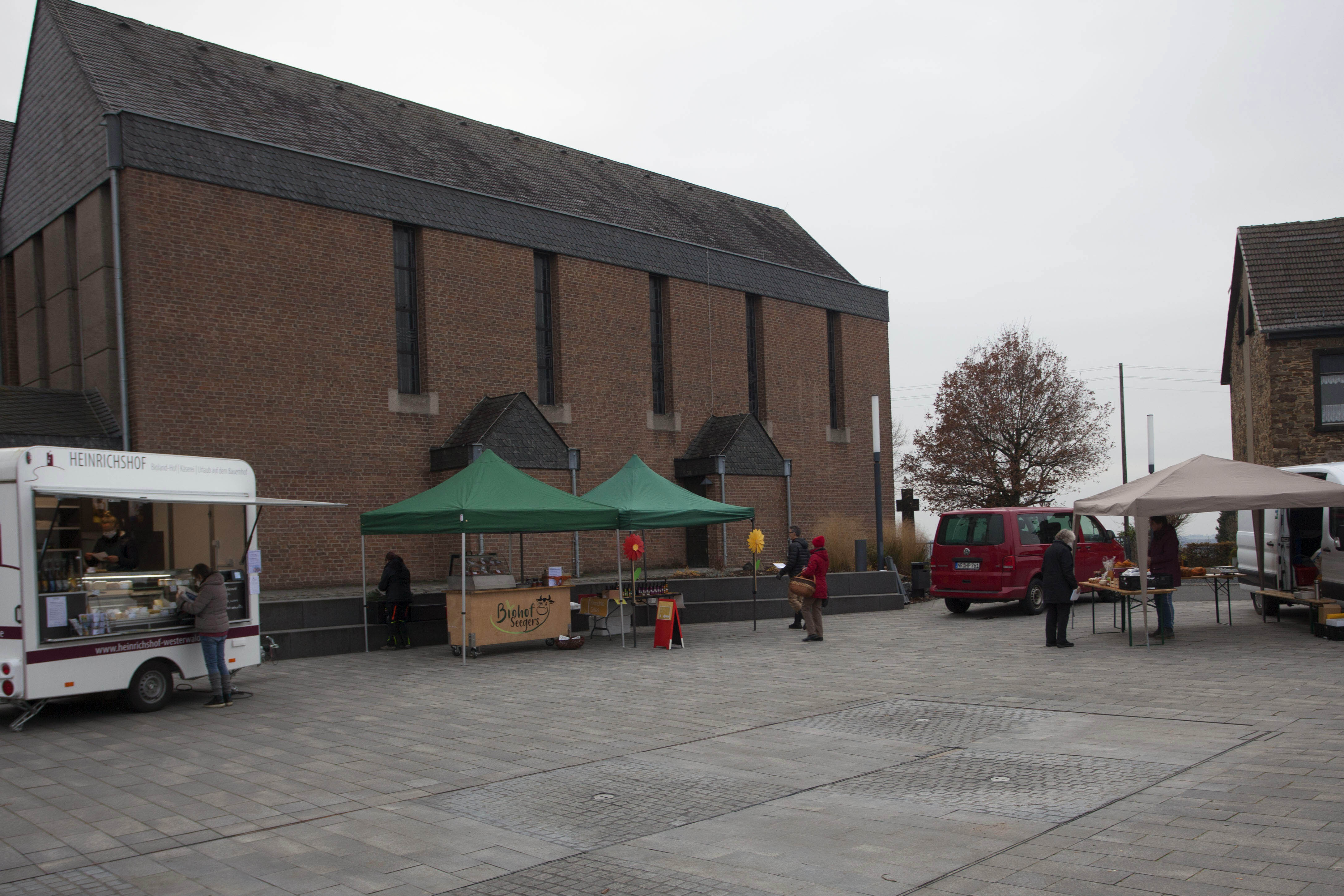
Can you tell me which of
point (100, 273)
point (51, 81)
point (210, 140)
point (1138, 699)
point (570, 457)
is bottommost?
point (1138, 699)

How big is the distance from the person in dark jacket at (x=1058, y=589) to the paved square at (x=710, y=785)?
143 cm

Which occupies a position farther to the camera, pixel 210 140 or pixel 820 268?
pixel 820 268

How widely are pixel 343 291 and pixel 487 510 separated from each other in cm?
907

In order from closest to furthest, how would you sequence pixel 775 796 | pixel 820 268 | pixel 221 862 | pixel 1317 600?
pixel 221 862, pixel 775 796, pixel 1317 600, pixel 820 268

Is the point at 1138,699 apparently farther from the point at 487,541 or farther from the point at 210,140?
the point at 210,140

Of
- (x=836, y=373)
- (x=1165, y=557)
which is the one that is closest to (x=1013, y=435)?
(x=836, y=373)

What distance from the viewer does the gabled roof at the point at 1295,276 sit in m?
23.8

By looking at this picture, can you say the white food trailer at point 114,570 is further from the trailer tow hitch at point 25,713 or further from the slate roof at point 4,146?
the slate roof at point 4,146

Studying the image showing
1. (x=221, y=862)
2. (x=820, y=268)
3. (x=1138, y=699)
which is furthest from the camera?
(x=820, y=268)

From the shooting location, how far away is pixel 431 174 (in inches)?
939

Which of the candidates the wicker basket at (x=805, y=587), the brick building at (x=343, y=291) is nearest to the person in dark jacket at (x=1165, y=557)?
the wicker basket at (x=805, y=587)

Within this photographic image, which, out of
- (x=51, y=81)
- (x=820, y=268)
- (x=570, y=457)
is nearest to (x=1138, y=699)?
(x=570, y=457)

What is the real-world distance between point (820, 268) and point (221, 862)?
104 feet

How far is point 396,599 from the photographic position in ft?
50.2
